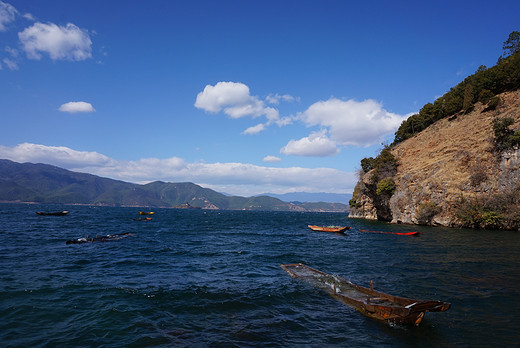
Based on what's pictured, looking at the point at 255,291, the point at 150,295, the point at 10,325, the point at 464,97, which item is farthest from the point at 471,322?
the point at 464,97

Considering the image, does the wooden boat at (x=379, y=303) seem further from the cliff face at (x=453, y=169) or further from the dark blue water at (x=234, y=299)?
the cliff face at (x=453, y=169)

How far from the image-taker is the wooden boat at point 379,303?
33.0ft

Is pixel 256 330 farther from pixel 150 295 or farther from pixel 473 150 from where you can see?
pixel 473 150

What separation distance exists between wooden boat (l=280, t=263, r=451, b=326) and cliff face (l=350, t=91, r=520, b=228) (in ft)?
129

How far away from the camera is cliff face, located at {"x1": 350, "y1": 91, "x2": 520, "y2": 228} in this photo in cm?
4169

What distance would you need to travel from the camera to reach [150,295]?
46.1 ft

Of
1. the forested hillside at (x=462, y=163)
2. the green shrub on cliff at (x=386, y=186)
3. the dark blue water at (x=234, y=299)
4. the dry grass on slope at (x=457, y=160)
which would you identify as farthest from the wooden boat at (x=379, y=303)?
the green shrub on cliff at (x=386, y=186)

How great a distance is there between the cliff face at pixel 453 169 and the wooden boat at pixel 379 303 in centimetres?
3942

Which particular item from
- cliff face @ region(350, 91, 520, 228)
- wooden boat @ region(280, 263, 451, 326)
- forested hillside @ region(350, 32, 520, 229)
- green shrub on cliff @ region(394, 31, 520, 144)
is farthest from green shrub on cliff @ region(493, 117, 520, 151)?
wooden boat @ region(280, 263, 451, 326)

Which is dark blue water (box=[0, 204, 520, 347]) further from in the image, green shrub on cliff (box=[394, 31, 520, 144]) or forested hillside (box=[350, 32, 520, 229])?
green shrub on cliff (box=[394, 31, 520, 144])

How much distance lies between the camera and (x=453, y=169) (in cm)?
4791

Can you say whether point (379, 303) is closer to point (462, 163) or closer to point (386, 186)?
point (462, 163)

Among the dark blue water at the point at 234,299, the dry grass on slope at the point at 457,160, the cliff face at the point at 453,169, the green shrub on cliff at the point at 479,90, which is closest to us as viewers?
the dark blue water at the point at 234,299

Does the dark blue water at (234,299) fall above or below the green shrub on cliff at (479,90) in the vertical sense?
below
